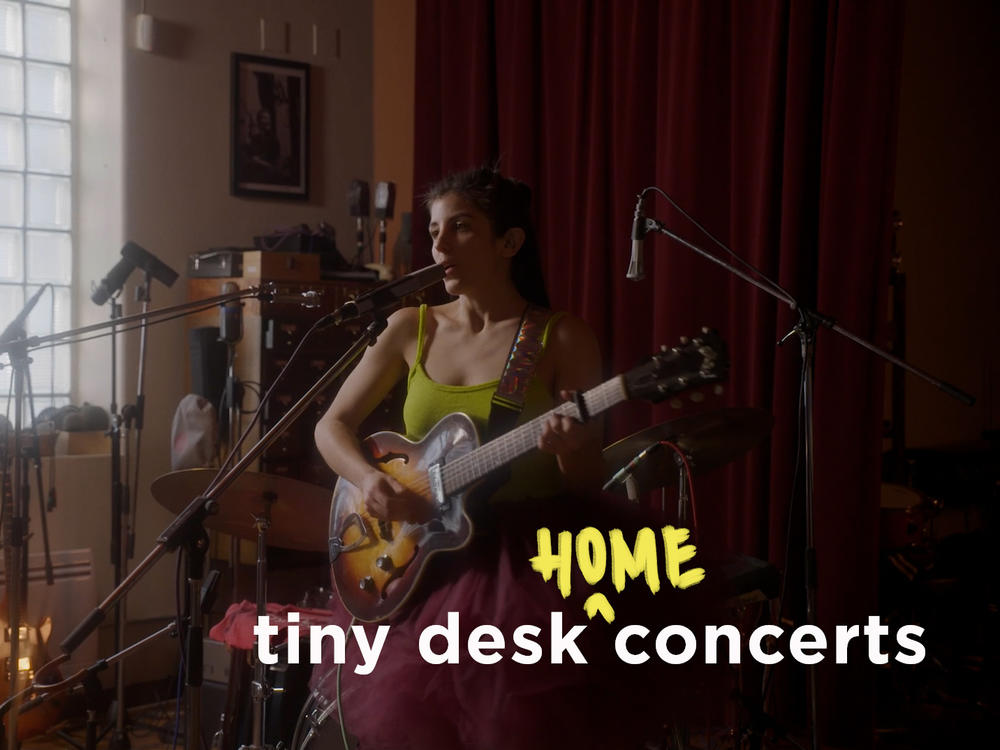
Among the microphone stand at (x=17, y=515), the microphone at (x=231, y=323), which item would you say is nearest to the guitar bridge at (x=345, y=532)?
the microphone stand at (x=17, y=515)

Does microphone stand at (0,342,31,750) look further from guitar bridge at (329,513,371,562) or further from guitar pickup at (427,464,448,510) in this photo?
guitar pickup at (427,464,448,510)

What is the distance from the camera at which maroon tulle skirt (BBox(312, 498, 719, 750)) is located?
170 centimetres

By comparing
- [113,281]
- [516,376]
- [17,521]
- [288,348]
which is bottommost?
[17,521]

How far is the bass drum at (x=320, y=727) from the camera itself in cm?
215

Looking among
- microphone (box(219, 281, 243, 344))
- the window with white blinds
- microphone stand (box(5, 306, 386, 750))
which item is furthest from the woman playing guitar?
the window with white blinds

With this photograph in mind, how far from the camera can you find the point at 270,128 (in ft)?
13.2

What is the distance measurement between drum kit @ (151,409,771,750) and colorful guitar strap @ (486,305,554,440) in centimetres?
24

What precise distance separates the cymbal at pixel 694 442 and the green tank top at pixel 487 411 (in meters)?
0.13

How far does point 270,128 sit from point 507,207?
2076mm

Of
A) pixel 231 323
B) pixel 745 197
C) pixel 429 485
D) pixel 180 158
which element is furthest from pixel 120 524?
pixel 745 197

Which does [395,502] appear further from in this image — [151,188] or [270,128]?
[270,128]

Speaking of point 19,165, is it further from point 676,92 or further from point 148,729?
point 676,92

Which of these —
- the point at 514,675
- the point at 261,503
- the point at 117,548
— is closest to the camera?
the point at 514,675

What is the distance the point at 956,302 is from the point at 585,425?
3308mm
